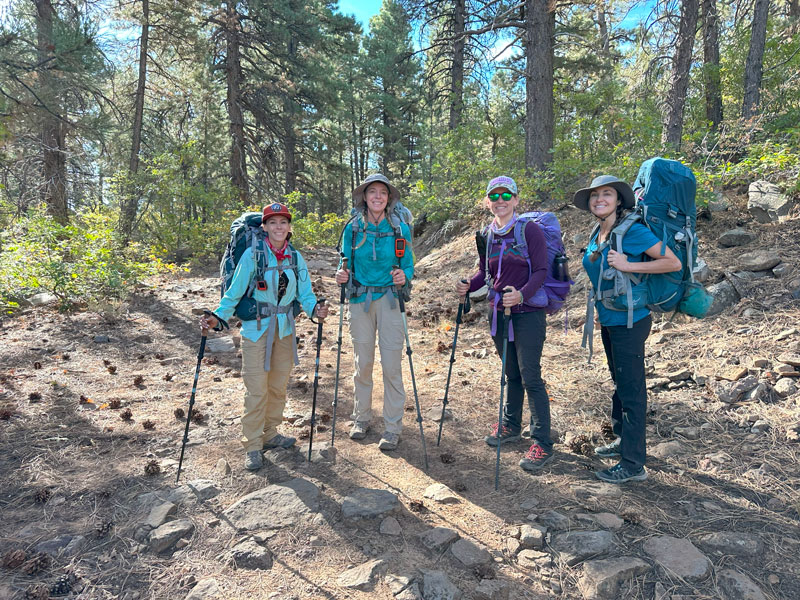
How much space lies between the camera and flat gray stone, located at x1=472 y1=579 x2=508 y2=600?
2635 millimetres

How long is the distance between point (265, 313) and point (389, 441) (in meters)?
1.72

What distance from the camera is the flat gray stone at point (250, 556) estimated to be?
2.92 meters

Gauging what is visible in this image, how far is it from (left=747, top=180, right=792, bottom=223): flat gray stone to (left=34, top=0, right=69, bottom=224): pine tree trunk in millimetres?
13068

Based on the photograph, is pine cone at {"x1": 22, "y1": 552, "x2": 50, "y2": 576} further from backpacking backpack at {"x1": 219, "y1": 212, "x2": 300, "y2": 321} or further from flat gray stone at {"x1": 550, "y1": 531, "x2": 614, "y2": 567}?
flat gray stone at {"x1": 550, "y1": 531, "x2": 614, "y2": 567}

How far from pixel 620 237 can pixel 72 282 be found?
9448 millimetres

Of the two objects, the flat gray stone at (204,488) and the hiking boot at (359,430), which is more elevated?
the hiking boot at (359,430)

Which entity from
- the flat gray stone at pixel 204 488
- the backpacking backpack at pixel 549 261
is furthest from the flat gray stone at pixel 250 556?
the backpacking backpack at pixel 549 261

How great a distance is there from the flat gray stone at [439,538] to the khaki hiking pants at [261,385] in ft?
6.11

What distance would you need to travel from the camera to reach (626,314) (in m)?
3.52

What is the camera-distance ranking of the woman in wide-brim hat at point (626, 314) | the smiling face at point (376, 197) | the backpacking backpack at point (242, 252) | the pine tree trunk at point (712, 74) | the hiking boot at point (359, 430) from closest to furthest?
1. the woman in wide-brim hat at point (626, 314)
2. the backpacking backpack at point (242, 252)
3. the smiling face at point (376, 197)
4. the hiking boot at point (359, 430)
5. the pine tree trunk at point (712, 74)

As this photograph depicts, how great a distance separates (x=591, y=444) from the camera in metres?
4.30

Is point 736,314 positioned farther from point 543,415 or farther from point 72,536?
point 72,536

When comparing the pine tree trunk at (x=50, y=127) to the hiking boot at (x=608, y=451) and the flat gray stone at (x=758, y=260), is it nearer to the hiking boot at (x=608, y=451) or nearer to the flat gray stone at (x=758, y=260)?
the hiking boot at (x=608, y=451)

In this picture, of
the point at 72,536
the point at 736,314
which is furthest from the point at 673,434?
the point at 72,536
